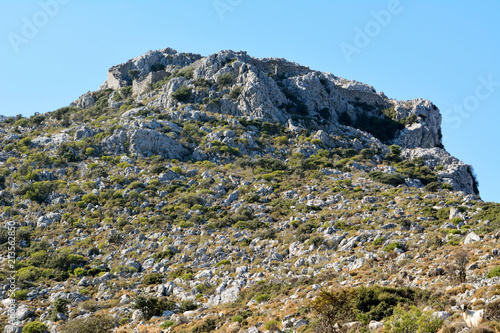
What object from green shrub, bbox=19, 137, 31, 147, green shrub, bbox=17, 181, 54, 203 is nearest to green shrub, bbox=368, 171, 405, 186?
green shrub, bbox=17, 181, 54, 203

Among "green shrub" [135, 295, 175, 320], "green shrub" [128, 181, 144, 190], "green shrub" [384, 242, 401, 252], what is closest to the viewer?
"green shrub" [135, 295, 175, 320]

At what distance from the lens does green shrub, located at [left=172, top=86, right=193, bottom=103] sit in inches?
2499

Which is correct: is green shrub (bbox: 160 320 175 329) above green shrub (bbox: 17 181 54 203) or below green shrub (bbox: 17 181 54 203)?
below

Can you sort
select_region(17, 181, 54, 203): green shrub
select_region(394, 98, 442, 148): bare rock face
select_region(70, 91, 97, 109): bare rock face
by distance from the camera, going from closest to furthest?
select_region(17, 181, 54, 203): green shrub, select_region(394, 98, 442, 148): bare rock face, select_region(70, 91, 97, 109): bare rock face

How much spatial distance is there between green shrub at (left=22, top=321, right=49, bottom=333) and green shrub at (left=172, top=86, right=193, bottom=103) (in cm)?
4517

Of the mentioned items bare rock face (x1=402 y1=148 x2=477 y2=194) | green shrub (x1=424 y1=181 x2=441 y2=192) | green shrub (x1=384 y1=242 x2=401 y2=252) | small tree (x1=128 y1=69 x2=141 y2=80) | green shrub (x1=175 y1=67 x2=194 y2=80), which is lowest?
green shrub (x1=384 y1=242 x2=401 y2=252)

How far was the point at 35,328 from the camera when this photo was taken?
2194 cm

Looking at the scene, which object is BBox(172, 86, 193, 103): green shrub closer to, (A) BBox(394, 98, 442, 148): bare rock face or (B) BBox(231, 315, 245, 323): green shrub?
(A) BBox(394, 98, 442, 148): bare rock face

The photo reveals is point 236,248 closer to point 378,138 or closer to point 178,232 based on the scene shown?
point 178,232

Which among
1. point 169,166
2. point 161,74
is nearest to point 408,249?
point 169,166

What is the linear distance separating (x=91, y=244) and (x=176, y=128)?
82.9ft

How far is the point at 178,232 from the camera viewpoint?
34500 millimetres

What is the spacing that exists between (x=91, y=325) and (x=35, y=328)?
3.38 m

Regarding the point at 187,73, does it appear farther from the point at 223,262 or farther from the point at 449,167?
the point at 223,262
